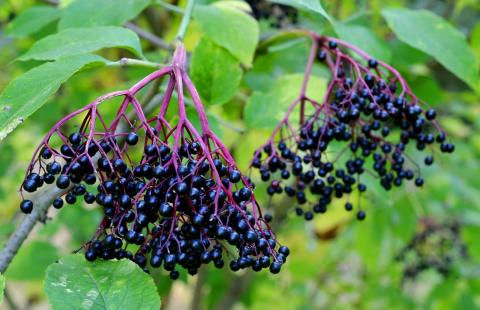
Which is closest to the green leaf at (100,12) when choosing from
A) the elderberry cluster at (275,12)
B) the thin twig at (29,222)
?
the thin twig at (29,222)

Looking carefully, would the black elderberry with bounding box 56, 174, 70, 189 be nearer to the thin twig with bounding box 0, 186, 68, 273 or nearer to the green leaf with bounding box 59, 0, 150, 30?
the thin twig with bounding box 0, 186, 68, 273

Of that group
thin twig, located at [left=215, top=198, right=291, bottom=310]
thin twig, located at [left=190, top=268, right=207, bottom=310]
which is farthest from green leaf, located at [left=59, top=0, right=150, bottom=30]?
thin twig, located at [left=215, top=198, right=291, bottom=310]

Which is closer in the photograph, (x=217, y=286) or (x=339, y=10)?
(x=339, y=10)

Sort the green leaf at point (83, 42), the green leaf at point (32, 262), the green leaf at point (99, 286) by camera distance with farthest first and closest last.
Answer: the green leaf at point (32, 262) → the green leaf at point (83, 42) → the green leaf at point (99, 286)

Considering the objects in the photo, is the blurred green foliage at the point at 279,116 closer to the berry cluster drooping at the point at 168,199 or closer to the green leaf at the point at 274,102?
the green leaf at the point at 274,102

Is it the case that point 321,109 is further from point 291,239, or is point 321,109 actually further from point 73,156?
point 291,239

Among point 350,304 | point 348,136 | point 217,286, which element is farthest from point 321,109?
point 350,304

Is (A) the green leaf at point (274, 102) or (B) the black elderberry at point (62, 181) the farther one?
(A) the green leaf at point (274, 102)

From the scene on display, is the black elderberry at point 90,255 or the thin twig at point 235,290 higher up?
the black elderberry at point 90,255
